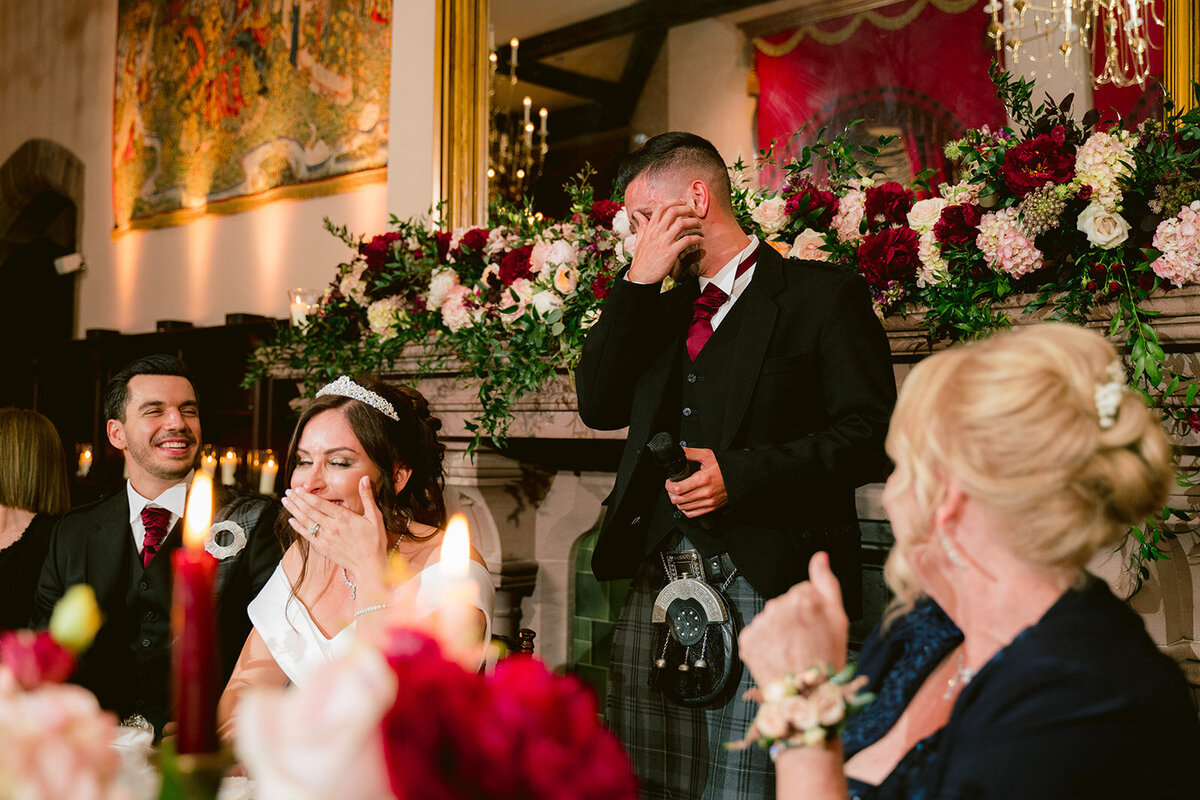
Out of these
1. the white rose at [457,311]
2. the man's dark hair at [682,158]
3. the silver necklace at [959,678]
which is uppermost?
the man's dark hair at [682,158]

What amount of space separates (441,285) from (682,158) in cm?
148

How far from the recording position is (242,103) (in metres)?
7.05

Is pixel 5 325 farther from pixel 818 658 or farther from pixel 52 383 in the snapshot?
pixel 818 658

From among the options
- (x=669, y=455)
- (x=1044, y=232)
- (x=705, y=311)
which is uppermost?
(x=1044, y=232)

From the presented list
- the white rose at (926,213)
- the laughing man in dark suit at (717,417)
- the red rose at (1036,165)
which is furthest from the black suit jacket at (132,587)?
the red rose at (1036,165)

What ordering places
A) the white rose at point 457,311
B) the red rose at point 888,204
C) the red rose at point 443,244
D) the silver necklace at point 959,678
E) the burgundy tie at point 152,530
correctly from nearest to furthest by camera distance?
the silver necklace at point 959,678, the red rose at point 888,204, the burgundy tie at point 152,530, the white rose at point 457,311, the red rose at point 443,244

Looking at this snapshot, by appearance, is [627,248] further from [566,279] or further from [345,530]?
[345,530]

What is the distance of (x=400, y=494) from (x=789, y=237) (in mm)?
1372

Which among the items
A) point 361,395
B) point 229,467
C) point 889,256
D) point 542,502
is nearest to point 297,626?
point 361,395

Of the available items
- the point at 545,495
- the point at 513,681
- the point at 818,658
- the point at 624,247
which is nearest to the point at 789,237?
the point at 624,247

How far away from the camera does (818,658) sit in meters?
1.15

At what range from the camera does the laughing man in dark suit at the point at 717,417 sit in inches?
78.5

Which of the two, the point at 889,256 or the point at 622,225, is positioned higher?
the point at 622,225

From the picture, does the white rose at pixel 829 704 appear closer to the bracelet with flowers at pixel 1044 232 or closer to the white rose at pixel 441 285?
the bracelet with flowers at pixel 1044 232
